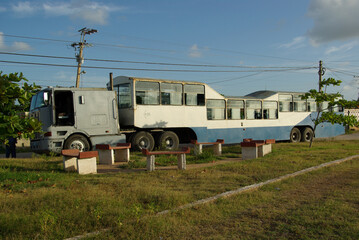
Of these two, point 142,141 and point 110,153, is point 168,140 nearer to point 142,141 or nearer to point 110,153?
point 142,141

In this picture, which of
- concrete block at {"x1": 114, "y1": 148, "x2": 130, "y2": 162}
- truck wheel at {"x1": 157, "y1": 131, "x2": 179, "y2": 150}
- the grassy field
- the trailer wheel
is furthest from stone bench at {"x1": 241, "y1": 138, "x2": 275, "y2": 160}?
the trailer wheel

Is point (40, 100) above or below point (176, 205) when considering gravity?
above

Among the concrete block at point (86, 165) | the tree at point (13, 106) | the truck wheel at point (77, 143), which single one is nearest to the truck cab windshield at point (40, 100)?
the truck wheel at point (77, 143)

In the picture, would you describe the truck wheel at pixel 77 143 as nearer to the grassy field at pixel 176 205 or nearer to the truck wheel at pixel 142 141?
the truck wheel at pixel 142 141

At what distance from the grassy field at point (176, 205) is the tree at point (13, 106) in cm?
118

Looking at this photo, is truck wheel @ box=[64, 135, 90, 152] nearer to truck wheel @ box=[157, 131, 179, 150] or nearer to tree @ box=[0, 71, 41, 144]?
truck wheel @ box=[157, 131, 179, 150]

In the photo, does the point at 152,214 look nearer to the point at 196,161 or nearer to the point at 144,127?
the point at 196,161

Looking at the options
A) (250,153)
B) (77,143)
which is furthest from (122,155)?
(250,153)

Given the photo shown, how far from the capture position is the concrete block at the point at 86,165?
8.95 metres

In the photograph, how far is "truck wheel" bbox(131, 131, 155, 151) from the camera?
A: 14961 millimetres

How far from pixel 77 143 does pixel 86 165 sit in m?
4.41

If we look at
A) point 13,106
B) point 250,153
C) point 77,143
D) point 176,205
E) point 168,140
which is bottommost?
point 176,205

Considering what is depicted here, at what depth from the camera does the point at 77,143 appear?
13.2 m

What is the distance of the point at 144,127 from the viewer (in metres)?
15.1
